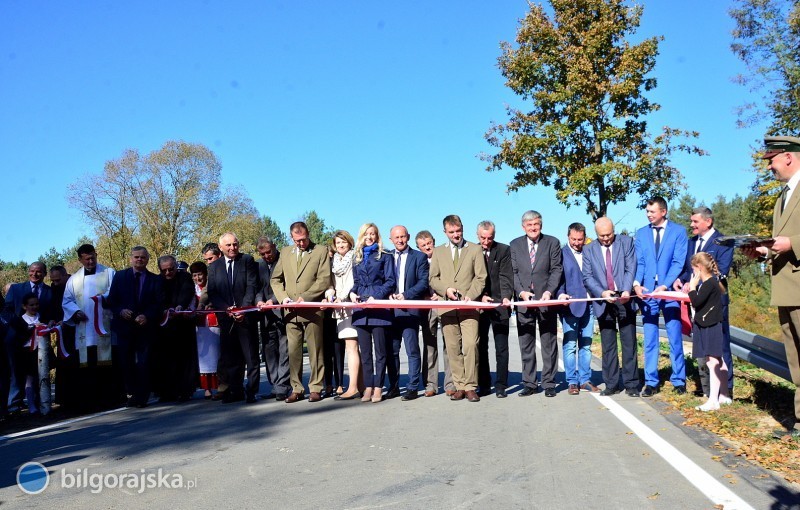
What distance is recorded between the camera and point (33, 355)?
10.2 meters

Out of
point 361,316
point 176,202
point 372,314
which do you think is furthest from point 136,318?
point 176,202

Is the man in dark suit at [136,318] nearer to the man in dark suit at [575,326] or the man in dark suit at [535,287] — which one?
the man in dark suit at [535,287]

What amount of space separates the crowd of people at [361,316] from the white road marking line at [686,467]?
182 centimetres

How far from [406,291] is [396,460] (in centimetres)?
402

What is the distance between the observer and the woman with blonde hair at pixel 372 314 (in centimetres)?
970

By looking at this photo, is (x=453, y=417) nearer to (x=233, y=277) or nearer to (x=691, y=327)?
(x=691, y=327)

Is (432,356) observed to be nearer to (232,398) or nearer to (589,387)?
(589,387)

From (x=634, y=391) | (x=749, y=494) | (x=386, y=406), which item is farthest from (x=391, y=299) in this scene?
(x=749, y=494)

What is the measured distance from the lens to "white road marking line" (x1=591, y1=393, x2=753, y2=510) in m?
4.73

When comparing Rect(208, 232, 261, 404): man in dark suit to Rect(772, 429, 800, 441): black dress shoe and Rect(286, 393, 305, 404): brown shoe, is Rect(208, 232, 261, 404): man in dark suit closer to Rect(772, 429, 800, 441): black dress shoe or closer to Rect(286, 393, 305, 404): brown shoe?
Rect(286, 393, 305, 404): brown shoe

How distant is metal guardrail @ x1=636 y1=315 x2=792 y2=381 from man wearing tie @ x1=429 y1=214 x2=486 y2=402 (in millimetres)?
3317

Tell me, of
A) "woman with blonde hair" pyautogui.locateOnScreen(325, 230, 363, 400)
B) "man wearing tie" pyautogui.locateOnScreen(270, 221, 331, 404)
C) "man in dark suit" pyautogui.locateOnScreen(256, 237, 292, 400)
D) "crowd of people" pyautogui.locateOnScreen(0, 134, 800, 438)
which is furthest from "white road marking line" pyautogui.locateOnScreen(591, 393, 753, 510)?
"man in dark suit" pyautogui.locateOnScreen(256, 237, 292, 400)

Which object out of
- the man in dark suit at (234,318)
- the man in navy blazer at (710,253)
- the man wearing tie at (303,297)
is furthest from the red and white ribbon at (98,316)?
the man in navy blazer at (710,253)

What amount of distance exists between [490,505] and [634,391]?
202 inches
